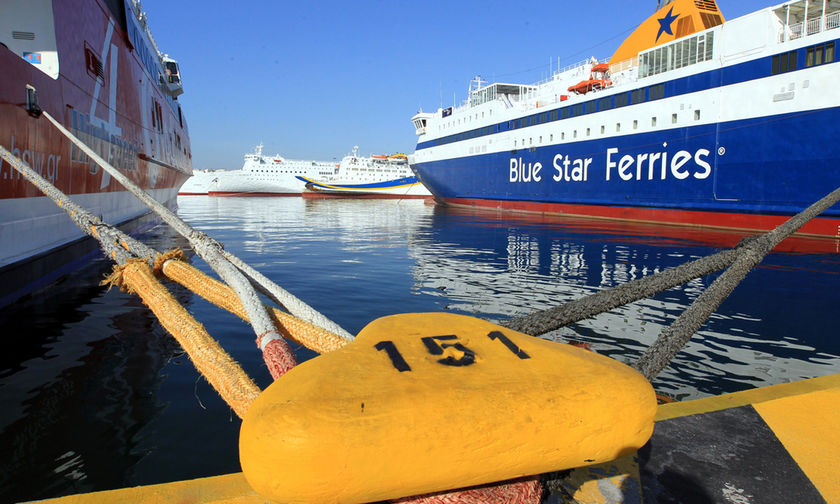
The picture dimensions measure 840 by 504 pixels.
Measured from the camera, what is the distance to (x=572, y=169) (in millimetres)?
23359

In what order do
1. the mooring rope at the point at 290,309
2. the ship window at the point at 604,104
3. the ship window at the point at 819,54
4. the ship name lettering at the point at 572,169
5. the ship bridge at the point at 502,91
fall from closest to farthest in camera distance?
the mooring rope at the point at 290,309
the ship window at the point at 819,54
the ship window at the point at 604,104
the ship name lettering at the point at 572,169
the ship bridge at the point at 502,91

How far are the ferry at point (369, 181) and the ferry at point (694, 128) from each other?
35173mm

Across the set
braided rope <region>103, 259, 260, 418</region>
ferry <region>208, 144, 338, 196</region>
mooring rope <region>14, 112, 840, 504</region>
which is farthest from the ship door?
ferry <region>208, 144, 338, 196</region>

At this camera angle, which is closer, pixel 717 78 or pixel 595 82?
pixel 717 78

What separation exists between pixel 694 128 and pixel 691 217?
336 cm

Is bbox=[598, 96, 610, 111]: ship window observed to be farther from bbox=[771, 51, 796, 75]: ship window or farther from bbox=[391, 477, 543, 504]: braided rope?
bbox=[391, 477, 543, 504]: braided rope

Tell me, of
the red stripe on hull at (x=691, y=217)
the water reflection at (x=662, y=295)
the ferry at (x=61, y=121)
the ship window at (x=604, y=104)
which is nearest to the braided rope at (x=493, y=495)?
the water reflection at (x=662, y=295)

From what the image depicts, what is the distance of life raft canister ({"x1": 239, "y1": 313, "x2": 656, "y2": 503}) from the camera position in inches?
37.2

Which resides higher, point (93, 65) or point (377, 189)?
point (93, 65)

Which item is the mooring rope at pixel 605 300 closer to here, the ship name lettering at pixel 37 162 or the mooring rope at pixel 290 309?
the mooring rope at pixel 290 309

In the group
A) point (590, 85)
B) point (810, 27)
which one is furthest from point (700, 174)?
point (590, 85)

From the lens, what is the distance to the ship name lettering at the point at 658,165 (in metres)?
17.1

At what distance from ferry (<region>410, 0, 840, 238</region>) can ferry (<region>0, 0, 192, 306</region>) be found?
18.2 meters

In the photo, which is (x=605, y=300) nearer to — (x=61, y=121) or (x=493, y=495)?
(x=493, y=495)
